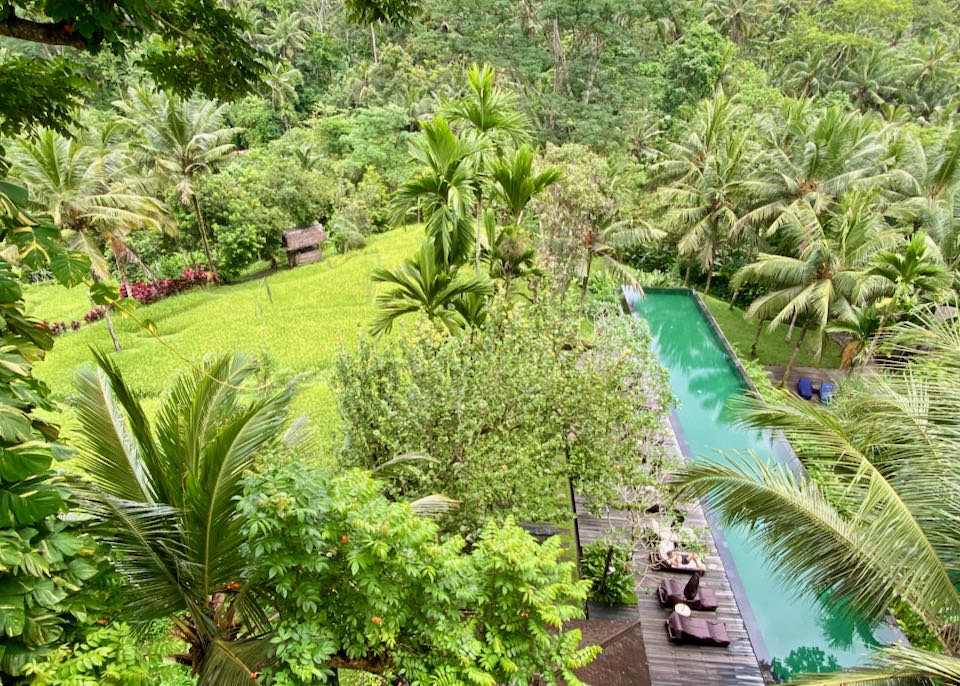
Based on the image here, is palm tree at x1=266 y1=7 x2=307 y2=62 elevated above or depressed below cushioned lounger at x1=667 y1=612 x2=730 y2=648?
above

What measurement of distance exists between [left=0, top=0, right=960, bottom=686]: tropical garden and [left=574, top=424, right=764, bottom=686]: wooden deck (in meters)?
1.24

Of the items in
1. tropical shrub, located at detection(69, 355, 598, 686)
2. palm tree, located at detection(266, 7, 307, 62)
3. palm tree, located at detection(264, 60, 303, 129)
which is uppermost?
palm tree, located at detection(266, 7, 307, 62)

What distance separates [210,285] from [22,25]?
1920 cm

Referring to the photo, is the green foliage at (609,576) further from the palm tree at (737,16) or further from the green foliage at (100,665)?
the palm tree at (737,16)

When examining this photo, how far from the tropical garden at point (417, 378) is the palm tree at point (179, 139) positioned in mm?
166

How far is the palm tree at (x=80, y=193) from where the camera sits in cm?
1339

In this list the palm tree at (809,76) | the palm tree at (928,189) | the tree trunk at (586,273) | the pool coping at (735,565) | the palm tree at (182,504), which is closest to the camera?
the palm tree at (182,504)

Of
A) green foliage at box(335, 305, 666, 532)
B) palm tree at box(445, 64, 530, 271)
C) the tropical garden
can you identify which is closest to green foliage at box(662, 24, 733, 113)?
the tropical garden

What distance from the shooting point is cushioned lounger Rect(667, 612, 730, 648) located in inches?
311

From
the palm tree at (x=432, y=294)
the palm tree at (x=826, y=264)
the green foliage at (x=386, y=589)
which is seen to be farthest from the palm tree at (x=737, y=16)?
the green foliage at (x=386, y=589)

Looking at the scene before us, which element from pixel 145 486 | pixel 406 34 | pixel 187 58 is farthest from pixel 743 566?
pixel 406 34

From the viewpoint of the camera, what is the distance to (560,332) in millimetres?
9039

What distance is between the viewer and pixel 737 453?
5.90m

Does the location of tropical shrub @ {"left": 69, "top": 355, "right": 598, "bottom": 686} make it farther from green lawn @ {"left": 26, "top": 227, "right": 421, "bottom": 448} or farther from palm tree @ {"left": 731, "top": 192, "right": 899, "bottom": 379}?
palm tree @ {"left": 731, "top": 192, "right": 899, "bottom": 379}
